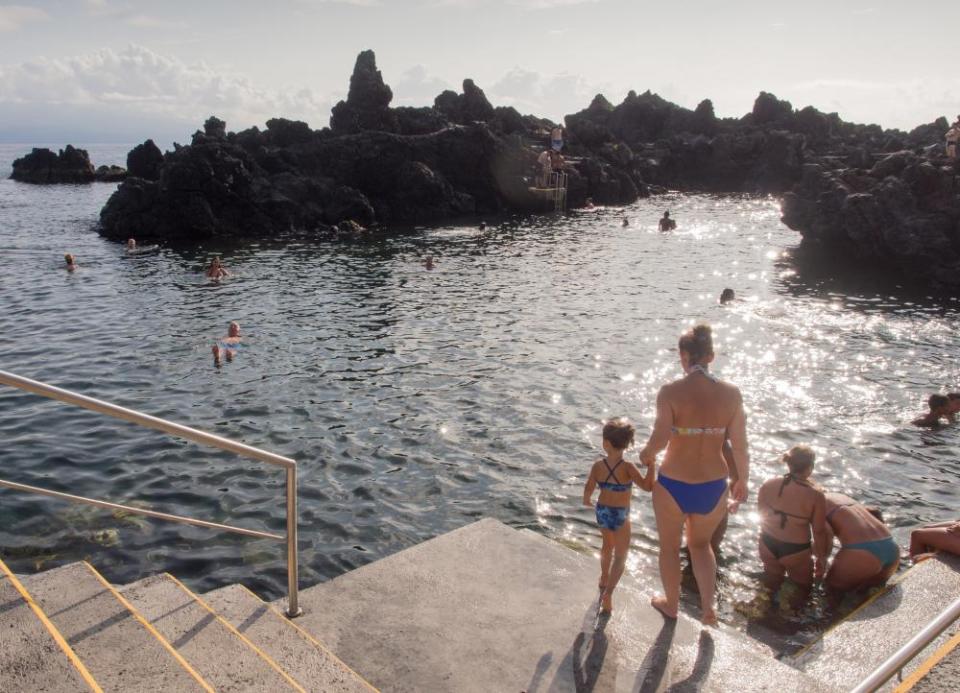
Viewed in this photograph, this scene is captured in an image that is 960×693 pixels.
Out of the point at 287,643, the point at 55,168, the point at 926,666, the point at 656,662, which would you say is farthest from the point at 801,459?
the point at 55,168

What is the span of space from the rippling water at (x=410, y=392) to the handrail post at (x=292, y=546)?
10.4 ft

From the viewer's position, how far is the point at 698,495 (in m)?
5.94

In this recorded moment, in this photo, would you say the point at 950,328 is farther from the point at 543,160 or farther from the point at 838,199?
the point at 543,160

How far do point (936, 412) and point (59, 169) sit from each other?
113m

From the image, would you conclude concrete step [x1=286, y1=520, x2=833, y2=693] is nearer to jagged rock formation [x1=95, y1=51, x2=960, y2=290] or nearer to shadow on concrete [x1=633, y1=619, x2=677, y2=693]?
shadow on concrete [x1=633, y1=619, x2=677, y2=693]

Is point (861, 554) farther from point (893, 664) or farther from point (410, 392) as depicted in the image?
point (410, 392)

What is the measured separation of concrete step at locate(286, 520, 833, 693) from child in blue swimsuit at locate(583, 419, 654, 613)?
327 millimetres

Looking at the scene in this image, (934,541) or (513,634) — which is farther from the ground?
(513,634)

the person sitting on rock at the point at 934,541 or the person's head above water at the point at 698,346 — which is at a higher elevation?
the person's head above water at the point at 698,346

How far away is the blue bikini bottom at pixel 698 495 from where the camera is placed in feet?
19.5

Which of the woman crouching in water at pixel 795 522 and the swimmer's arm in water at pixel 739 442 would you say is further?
the woman crouching in water at pixel 795 522

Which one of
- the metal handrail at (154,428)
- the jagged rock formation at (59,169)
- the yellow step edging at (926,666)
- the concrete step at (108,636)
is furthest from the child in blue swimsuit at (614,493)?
the jagged rock formation at (59,169)

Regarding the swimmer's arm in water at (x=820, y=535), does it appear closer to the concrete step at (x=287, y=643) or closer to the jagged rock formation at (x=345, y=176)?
the concrete step at (x=287, y=643)

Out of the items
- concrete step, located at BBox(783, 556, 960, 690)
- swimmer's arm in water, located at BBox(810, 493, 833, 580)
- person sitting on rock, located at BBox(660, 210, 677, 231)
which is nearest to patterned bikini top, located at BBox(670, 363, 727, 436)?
concrete step, located at BBox(783, 556, 960, 690)
